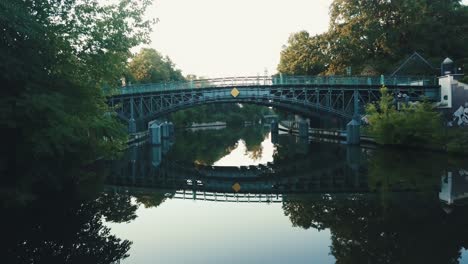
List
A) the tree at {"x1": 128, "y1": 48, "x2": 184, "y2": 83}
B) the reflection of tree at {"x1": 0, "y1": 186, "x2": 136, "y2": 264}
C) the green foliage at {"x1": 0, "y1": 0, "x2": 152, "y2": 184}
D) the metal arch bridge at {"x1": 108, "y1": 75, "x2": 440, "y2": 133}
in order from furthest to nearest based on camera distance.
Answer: the tree at {"x1": 128, "y1": 48, "x2": 184, "y2": 83} → the metal arch bridge at {"x1": 108, "y1": 75, "x2": 440, "y2": 133} → the green foliage at {"x1": 0, "y1": 0, "x2": 152, "y2": 184} → the reflection of tree at {"x1": 0, "y1": 186, "x2": 136, "y2": 264}

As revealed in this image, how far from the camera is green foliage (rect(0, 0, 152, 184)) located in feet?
38.2

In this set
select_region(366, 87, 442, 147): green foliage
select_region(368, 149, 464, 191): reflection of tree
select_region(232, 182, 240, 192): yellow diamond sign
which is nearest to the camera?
select_region(368, 149, 464, 191): reflection of tree

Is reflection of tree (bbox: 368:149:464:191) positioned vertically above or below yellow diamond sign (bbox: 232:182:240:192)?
above

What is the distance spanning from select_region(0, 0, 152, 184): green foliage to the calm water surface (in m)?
1.94

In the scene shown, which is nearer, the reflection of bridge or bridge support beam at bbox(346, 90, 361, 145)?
the reflection of bridge

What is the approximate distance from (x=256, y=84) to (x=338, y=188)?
26.7m

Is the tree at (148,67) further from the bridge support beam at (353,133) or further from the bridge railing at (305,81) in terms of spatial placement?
the bridge support beam at (353,133)

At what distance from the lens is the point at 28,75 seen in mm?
12375

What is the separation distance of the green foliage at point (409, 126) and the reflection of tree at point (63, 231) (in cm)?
2219

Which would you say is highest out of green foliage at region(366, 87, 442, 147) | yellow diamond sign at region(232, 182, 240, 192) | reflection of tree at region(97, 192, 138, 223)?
green foliage at region(366, 87, 442, 147)

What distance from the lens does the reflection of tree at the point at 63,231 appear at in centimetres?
902

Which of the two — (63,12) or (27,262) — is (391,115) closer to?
(63,12)

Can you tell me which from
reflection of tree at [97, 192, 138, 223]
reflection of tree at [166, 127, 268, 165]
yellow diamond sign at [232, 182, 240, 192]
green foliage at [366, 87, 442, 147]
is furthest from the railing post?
reflection of tree at [97, 192, 138, 223]

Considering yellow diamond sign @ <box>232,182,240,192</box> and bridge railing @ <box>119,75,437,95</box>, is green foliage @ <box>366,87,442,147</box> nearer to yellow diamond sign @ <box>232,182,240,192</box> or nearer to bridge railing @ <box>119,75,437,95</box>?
bridge railing @ <box>119,75,437,95</box>
